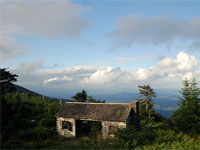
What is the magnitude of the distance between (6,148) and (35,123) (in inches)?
526

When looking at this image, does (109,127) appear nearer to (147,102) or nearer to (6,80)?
(6,80)

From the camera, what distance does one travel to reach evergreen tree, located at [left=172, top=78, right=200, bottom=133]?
18656mm

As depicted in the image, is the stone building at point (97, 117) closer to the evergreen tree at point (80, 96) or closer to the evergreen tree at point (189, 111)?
the evergreen tree at point (189, 111)

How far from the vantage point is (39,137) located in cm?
1870

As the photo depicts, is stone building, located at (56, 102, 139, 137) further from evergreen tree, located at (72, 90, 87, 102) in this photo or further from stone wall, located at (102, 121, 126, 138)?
evergreen tree, located at (72, 90, 87, 102)

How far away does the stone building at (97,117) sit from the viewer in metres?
19.5

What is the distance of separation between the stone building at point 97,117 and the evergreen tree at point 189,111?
16.8 feet

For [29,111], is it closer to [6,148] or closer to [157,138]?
[6,148]

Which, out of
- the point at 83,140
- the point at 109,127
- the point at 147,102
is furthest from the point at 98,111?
the point at 147,102

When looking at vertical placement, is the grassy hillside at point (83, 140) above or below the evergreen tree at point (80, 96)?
below

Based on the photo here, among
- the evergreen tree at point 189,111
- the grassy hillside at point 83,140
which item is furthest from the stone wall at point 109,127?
the evergreen tree at point 189,111

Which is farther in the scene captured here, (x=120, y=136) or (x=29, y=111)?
(x=29, y=111)

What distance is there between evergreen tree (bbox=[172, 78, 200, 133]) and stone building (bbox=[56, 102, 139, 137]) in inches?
202

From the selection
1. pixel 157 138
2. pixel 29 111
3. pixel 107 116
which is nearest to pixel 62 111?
pixel 107 116
